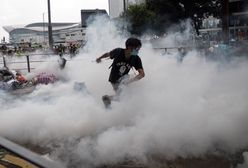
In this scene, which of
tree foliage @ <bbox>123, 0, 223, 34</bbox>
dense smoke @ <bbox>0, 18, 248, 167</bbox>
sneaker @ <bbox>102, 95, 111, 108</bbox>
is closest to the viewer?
dense smoke @ <bbox>0, 18, 248, 167</bbox>

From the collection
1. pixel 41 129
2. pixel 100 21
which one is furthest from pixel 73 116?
pixel 100 21

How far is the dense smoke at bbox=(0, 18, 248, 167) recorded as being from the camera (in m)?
6.12

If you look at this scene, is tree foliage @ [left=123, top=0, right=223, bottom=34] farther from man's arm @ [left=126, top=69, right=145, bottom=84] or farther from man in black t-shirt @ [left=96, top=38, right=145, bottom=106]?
man's arm @ [left=126, top=69, right=145, bottom=84]

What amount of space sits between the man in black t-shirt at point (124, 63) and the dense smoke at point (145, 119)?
21 centimetres

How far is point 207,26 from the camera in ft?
86.2

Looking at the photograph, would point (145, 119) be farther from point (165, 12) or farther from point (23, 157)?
point (165, 12)

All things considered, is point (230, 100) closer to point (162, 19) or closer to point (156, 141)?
point (156, 141)

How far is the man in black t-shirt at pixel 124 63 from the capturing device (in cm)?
696

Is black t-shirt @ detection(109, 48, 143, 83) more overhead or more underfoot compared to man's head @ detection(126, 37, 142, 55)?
more underfoot

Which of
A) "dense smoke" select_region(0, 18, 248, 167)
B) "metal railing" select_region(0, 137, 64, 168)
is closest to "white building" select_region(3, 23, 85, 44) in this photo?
"dense smoke" select_region(0, 18, 248, 167)

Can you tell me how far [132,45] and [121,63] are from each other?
433 mm

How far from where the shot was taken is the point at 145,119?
6.95 metres

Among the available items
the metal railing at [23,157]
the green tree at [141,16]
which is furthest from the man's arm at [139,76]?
the green tree at [141,16]

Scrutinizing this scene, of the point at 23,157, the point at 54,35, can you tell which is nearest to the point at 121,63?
the point at 23,157
